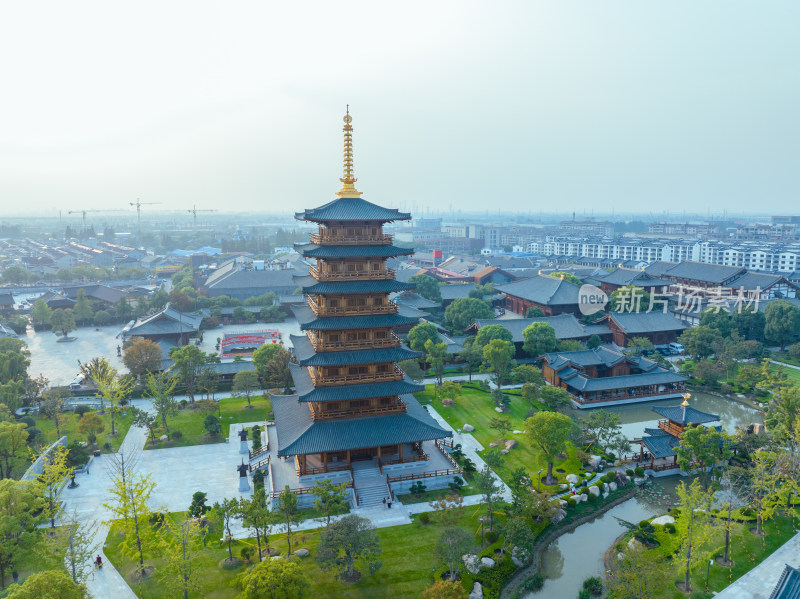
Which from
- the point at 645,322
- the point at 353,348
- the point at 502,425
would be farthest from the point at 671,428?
the point at 645,322

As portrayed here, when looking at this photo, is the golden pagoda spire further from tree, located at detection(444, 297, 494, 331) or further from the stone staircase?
tree, located at detection(444, 297, 494, 331)

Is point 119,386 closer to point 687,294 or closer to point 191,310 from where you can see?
point 191,310

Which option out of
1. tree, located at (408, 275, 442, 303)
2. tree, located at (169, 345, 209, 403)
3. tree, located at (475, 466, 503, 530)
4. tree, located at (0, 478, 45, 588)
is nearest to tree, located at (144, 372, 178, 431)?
tree, located at (169, 345, 209, 403)

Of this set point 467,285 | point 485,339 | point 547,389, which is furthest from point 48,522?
point 467,285

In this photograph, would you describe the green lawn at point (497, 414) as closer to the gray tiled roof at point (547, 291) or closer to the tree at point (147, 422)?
the tree at point (147, 422)

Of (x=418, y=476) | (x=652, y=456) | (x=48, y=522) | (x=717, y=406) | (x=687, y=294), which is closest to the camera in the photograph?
(x=48, y=522)

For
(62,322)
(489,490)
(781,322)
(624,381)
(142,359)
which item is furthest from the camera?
(62,322)

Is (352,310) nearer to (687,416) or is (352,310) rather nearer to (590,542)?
(590,542)
